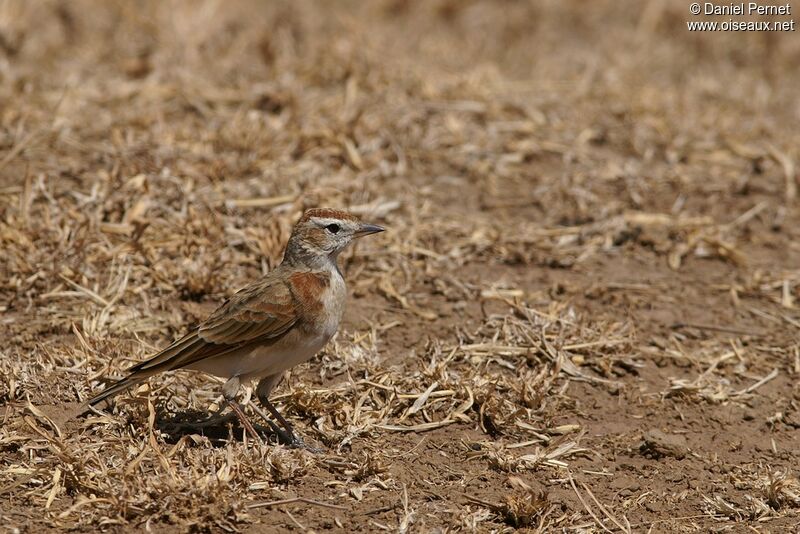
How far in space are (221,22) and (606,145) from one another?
475cm

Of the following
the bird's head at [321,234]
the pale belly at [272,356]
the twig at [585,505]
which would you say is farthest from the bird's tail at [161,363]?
the twig at [585,505]

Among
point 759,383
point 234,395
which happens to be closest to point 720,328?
point 759,383

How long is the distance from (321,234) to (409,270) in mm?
1602

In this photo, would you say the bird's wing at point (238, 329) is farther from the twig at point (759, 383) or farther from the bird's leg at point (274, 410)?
the twig at point (759, 383)

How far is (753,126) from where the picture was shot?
35.7 feet

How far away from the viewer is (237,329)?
6176mm

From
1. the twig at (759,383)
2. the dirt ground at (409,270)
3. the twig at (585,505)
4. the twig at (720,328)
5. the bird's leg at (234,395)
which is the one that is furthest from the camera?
the twig at (720,328)

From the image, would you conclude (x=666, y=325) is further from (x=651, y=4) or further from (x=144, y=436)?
(x=651, y=4)

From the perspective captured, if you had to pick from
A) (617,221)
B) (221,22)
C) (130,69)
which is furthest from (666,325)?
(221,22)

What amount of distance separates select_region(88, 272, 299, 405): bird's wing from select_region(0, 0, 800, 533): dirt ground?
18.1 inches

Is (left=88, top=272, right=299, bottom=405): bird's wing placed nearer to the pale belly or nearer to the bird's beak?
the pale belly

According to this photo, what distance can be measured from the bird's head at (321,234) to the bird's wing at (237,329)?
426 millimetres

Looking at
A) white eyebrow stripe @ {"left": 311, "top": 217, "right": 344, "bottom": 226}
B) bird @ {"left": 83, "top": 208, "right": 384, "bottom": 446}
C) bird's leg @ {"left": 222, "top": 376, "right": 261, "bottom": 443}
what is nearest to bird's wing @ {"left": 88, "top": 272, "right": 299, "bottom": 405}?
bird @ {"left": 83, "top": 208, "right": 384, "bottom": 446}

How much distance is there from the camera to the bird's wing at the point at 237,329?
607 cm
